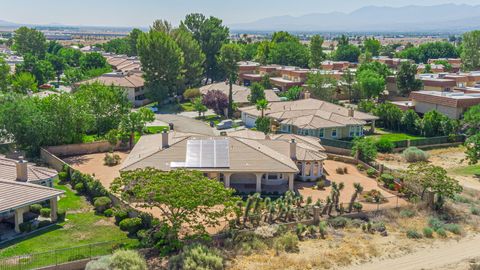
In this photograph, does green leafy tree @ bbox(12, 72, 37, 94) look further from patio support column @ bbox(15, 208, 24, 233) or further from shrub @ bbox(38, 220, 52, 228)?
patio support column @ bbox(15, 208, 24, 233)

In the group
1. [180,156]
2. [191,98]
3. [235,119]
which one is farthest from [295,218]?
[191,98]

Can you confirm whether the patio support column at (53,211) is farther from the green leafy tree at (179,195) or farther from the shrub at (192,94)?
the shrub at (192,94)

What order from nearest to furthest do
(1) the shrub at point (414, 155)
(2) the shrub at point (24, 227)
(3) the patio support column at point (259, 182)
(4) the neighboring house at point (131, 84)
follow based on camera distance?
(2) the shrub at point (24, 227) → (3) the patio support column at point (259, 182) → (1) the shrub at point (414, 155) → (4) the neighboring house at point (131, 84)

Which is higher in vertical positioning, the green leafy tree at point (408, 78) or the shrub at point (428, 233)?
the green leafy tree at point (408, 78)

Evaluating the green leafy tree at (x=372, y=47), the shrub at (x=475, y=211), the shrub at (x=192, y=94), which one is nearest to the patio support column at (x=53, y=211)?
the shrub at (x=475, y=211)

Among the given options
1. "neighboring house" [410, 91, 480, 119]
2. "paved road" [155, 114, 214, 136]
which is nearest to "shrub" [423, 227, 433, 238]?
"paved road" [155, 114, 214, 136]

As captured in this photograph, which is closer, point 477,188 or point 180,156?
point 180,156

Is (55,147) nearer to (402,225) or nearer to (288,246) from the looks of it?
(288,246)
